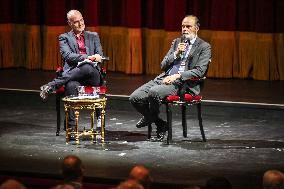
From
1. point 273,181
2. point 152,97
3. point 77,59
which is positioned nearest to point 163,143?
point 152,97

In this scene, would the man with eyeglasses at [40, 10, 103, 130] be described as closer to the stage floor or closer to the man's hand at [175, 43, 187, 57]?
the stage floor

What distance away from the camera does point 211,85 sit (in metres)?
9.60

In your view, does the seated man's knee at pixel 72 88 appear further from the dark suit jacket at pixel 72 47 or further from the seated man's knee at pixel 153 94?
the seated man's knee at pixel 153 94

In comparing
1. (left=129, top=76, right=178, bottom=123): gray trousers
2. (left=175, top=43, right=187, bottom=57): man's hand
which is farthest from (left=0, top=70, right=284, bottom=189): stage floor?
(left=175, top=43, right=187, bottom=57): man's hand

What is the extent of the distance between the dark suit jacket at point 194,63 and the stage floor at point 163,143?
528 millimetres

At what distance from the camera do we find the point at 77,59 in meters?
7.53

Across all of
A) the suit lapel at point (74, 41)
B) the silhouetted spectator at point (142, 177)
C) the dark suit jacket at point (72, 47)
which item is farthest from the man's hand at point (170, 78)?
the silhouetted spectator at point (142, 177)

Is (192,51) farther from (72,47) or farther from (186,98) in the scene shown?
(72,47)

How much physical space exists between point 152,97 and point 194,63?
0.53m

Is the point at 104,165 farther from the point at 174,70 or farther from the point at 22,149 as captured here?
the point at 174,70

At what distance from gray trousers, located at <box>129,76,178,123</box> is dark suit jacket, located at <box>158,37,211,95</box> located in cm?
12

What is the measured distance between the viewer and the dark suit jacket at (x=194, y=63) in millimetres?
7180

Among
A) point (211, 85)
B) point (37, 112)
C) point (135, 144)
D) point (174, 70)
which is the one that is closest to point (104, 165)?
point (135, 144)

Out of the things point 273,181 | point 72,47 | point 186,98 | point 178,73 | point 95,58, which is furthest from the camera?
point 72,47
